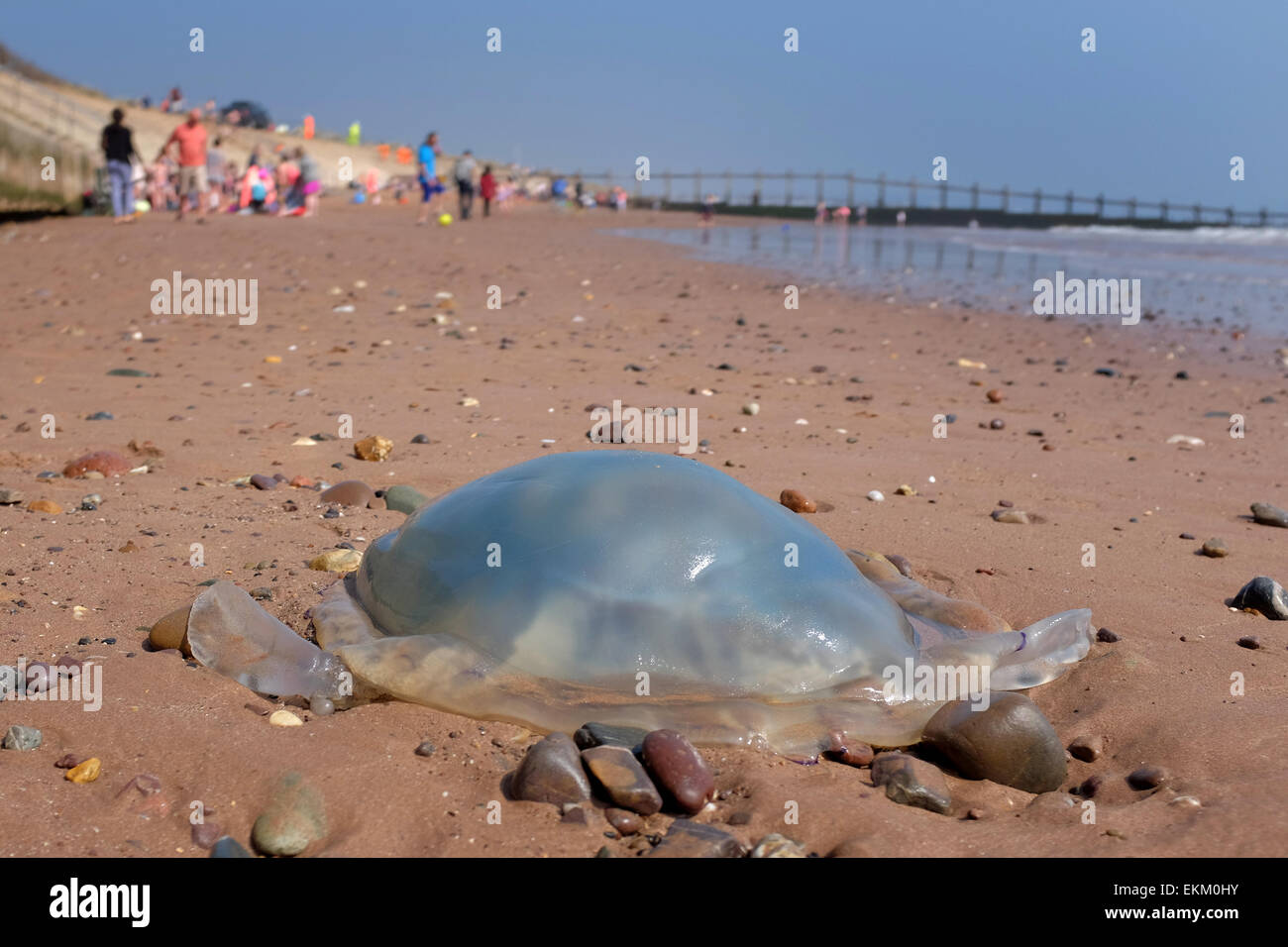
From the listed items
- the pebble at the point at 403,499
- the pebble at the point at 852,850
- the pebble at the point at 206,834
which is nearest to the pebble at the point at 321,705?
the pebble at the point at 206,834

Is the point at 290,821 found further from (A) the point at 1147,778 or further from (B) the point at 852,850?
(A) the point at 1147,778

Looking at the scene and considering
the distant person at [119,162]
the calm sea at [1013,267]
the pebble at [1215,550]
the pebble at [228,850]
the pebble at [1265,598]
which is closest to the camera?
the pebble at [228,850]

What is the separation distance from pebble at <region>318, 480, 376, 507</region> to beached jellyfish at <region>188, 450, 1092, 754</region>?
136 centimetres

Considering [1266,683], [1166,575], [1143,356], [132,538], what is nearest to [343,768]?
[132,538]

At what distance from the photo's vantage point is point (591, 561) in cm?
272

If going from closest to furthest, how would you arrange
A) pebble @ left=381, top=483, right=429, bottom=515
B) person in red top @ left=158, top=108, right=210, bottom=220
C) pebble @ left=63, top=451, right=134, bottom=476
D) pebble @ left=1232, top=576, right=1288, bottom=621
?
pebble @ left=1232, top=576, right=1288, bottom=621
pebble @ left=381, top=483, right=429, bottom=515
pebble @ left=63, top=451, right=134, bottom=476
person in red top @ left=158, top=108, right=210, bottom=220

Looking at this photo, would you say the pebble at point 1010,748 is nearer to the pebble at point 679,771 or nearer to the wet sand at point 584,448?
the wet sand at point 584,448

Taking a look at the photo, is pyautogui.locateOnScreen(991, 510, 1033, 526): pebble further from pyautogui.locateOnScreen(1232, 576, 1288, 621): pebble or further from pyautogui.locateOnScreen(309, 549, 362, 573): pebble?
pyautogui.locateOnScreen(309, 549, 362, 573): pebble

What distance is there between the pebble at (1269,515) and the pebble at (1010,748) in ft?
8.45

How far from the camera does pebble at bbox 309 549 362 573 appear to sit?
3580mm

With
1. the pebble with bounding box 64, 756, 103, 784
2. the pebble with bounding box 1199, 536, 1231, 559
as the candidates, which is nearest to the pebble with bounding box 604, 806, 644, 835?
the pebble with bounding box 64, 756, 103, 784

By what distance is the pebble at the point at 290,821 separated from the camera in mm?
2168

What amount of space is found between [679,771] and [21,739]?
1.44 m
